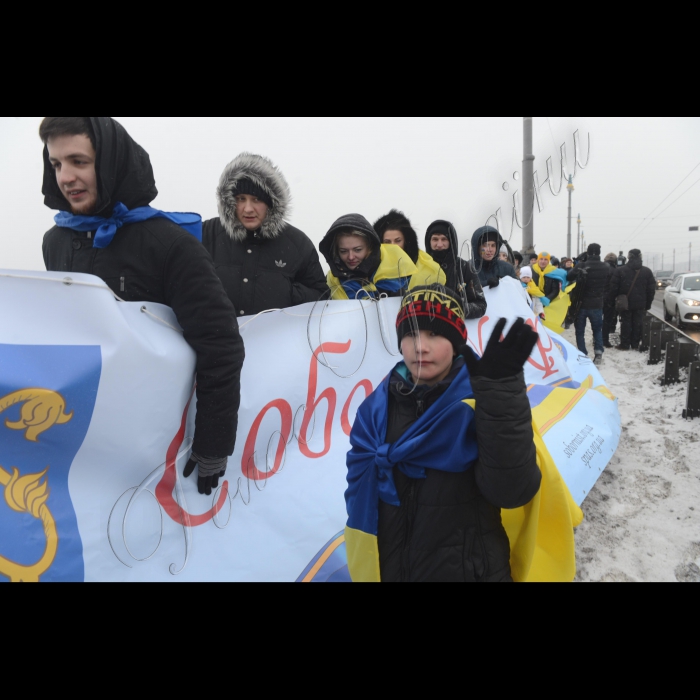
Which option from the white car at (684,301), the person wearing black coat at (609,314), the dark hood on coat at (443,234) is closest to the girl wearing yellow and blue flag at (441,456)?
the dark hood on coat at (443,234)

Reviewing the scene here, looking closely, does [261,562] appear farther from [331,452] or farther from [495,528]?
[495,528]

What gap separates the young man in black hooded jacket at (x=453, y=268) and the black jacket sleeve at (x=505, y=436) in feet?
5.98

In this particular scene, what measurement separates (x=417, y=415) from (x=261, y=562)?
960 mm

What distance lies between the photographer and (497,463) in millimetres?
1290

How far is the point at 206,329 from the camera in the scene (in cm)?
164

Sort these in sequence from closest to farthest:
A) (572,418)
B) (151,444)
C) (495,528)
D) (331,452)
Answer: (495,528) → (151,444) → (331,452) → (572,418)

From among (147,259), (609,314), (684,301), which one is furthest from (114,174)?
(684,301)

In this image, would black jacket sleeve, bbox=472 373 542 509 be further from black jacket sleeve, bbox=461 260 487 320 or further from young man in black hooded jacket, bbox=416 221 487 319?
black jacket sleeve, bbox=461 260 487 320

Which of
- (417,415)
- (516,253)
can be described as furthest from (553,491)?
(516,253)

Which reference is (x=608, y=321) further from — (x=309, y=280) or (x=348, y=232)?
(x=309, y=280)

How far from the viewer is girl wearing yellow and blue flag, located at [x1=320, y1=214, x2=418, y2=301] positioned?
9.79 ft

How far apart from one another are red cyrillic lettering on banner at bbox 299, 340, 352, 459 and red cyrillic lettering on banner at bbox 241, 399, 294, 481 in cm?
11

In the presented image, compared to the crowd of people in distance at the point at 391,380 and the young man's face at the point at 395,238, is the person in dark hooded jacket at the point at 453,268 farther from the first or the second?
the crowd of people in distance at the point at 391,380

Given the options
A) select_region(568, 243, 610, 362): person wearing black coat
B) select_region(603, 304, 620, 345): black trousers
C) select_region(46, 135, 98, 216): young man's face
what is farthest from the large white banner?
select_region(603, 304, 620, 345): black trousers
